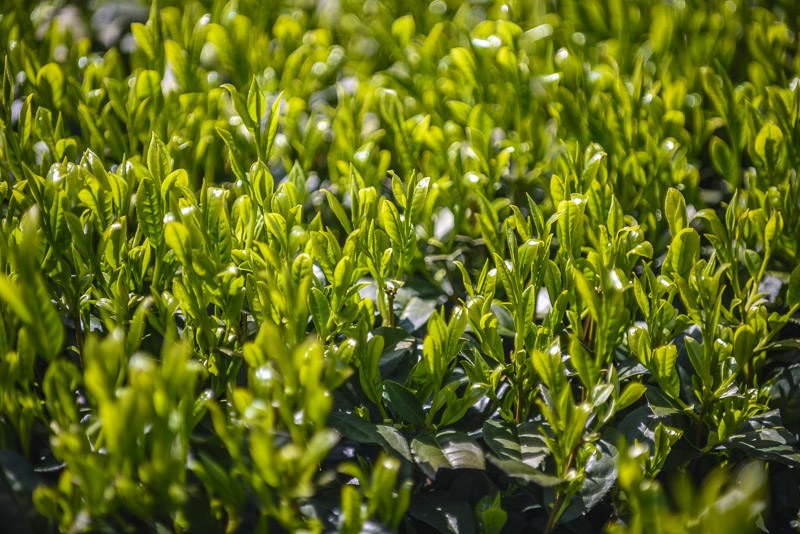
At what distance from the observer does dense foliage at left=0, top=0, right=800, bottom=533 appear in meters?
1.05

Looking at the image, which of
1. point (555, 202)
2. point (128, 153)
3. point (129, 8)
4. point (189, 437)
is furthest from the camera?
point (129, 8)

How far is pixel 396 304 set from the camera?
5.26 ft

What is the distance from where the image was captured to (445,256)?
1637mm

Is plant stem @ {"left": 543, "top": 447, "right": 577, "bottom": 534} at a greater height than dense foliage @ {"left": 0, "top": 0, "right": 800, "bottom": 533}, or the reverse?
dense foliage @ {"left": 0, "top": 0, "right": 800, "bottom": 533}

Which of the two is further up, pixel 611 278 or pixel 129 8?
pixel 129 8

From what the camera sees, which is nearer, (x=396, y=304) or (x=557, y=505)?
(x=557, y=505)

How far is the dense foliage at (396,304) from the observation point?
41.2 inches

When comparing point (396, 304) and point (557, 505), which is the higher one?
point (396, 304)

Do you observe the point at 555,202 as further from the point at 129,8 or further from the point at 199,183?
the point at 129,8

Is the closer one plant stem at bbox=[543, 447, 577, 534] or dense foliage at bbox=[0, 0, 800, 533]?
dense foliage at bbox=[0, 0, 800, 533]

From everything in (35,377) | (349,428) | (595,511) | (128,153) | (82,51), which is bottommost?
(595,511)

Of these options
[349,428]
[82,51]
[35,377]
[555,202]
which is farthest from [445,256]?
[82,51]

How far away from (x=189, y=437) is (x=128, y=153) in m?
0.98

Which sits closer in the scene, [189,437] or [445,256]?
[189,437]
